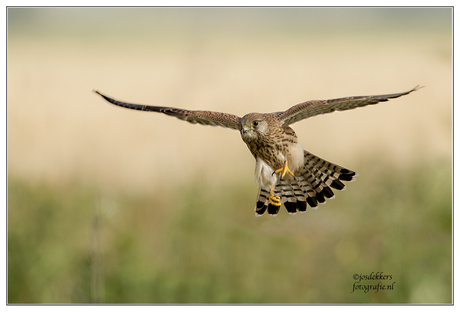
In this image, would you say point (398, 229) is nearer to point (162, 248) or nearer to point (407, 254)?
point (407, 254)

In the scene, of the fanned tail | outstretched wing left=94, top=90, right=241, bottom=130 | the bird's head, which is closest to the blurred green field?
the fanned tail

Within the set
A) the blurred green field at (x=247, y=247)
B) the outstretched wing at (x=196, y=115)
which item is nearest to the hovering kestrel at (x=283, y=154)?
the outstretched wing at (x=196, y=115)

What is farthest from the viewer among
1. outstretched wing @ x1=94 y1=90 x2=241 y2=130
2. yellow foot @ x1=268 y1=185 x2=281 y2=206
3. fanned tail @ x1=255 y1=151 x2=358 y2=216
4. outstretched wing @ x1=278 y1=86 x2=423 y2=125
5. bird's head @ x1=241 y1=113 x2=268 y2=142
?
fanned tail @ x1=255 y1=151 x2=358 y2=216

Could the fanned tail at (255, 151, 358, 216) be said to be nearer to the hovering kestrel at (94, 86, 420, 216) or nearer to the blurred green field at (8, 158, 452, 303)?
the hovering kestrel at (94, 86, 420, 216)

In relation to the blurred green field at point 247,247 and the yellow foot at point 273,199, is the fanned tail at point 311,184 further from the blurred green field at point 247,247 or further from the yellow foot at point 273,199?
the blurred green field at point 247,247

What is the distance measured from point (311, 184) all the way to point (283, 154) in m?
0.45

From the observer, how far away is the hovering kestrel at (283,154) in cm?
243

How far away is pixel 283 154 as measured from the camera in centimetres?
266

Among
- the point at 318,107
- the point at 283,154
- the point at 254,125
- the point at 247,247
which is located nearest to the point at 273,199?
the point at 283,154

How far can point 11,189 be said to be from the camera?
4078mm

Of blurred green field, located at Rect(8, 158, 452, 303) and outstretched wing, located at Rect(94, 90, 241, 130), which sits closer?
outstretched wing, located at Rect(94, 90, 241, 130)

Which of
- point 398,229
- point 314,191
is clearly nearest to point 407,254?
point 398,229

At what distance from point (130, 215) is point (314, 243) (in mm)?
1942

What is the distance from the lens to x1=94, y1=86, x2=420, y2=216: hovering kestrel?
2426mm
